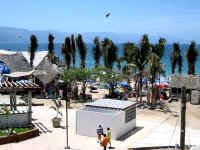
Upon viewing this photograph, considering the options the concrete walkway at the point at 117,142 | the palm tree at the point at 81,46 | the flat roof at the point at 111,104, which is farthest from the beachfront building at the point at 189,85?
the palm tree at the point at 81,46

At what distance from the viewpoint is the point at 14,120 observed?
68.9 feet

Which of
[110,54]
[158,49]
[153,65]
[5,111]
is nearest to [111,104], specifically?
[5,111]

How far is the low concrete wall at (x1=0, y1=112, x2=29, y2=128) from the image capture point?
20.7 m

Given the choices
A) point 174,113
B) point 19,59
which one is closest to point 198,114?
point 174,113

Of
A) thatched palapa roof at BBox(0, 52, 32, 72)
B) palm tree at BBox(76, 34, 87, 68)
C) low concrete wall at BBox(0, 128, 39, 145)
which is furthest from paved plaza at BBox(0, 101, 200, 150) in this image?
palm tree at BBox(76, 34, 87, 68)

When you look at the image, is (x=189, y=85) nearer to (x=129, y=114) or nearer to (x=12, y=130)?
(x=129, y=114)

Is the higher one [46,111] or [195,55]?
[195,55]

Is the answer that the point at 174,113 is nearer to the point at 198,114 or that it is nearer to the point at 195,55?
the point at 198,114

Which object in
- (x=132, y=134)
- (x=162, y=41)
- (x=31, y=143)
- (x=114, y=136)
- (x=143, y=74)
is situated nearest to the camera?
(x=31, y=143)

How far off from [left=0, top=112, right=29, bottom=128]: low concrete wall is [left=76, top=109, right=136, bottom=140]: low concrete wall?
11.6ft

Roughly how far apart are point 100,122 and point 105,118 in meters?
0.41

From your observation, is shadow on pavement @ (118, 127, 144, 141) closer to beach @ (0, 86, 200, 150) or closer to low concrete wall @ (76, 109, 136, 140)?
beach @ (0, 86, 200, 150)

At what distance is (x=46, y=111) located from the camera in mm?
28297

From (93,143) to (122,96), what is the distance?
17.9 m
